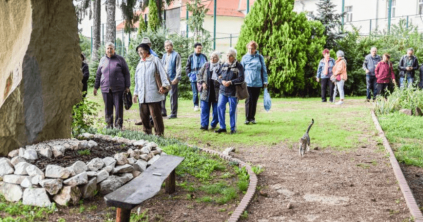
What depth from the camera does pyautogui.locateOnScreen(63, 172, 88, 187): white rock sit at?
4797 millimetres

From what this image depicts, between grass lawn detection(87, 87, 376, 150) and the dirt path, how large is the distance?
0.75 m

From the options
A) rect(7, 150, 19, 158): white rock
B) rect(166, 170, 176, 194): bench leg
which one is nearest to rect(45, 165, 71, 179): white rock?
rect(7, 150, 19, 158): white rock

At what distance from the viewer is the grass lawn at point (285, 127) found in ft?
29.4

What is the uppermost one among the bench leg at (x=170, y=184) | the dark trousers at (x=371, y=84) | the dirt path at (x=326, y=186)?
the dark trousers at (x=371, y=84)

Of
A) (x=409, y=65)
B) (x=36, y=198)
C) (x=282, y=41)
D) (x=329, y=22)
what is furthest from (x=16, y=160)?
(x=329, y=22)

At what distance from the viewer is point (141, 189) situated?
415 cm

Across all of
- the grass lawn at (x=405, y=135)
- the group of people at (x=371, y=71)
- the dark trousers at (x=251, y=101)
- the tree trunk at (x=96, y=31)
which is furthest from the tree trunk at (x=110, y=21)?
the grass lawn at (x=405, y=135)

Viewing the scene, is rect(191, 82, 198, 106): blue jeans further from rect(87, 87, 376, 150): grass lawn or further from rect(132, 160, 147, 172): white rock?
rect(132, 160, 147, 172): white rock

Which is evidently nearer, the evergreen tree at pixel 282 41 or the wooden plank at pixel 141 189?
the wooden plank at pixel 141 189

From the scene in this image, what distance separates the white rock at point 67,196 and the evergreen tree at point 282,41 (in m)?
14.4

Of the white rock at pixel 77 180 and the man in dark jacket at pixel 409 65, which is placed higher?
the man in dark jacket at pixel 409 65

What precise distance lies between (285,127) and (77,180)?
6754 millimetres

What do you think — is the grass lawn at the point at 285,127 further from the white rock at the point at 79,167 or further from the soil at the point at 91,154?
the white rock at the point at 79,167

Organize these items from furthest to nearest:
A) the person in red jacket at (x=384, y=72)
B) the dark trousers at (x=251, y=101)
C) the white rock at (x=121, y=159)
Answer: the person in red jacket at (x=384, y=72)
the dark trousers at (x=251, y=101)
the white rock at (x=121, y=159)
